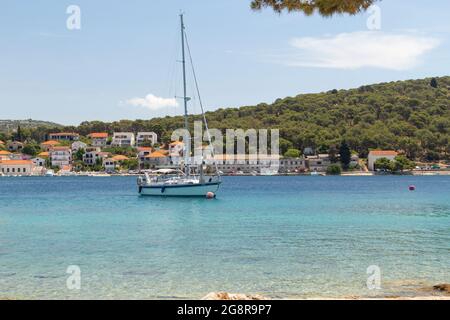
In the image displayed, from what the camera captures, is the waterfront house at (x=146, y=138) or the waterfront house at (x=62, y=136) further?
the waterfront house at (x=62, y=136)

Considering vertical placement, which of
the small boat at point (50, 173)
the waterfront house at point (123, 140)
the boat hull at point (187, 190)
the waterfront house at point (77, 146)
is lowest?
the small boat at point (50, 173)

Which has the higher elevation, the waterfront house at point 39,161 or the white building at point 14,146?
the white building at point 14,146

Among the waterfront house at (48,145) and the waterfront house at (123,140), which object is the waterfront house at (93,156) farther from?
the waterfront house at (48,145)

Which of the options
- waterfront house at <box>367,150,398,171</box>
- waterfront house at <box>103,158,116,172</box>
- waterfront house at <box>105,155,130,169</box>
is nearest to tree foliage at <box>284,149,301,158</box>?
waterfront house at <box>367,150,398,171</box>

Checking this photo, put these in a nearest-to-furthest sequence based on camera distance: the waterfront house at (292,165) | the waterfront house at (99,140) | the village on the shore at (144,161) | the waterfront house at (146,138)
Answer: the village on the shore at (144,161) < the waterfront house at (292,165) < the waterfront house at (146,138) < the waterfront house at (99,140)

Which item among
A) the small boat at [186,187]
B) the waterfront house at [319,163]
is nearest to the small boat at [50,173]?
the waterfront house at [319,163]

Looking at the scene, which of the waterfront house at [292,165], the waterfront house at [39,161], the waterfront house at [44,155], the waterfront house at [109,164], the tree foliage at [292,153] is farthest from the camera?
the waterfront house at [44,155]

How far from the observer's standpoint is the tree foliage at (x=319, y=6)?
7.73 m

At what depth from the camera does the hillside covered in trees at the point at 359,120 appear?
128m

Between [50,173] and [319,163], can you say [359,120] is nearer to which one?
[319,163]

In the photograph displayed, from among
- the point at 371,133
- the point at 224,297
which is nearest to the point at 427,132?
the point at 371,133

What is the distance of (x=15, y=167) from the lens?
5522 inches

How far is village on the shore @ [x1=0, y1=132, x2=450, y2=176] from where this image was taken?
127 meters
